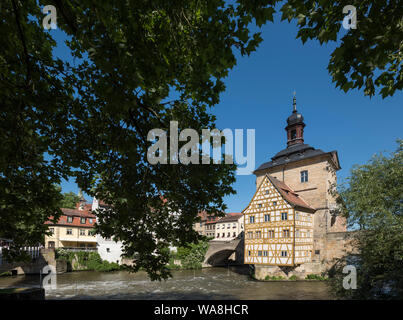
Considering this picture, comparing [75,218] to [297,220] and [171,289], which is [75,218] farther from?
[297,220]

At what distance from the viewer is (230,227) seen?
57.1 metres

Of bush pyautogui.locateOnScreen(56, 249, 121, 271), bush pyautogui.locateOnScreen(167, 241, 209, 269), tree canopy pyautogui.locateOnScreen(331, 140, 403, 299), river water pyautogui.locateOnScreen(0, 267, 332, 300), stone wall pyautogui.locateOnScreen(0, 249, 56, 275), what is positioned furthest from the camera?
bush pyautogui.locateOnScreen(167, 241, 209, 269)

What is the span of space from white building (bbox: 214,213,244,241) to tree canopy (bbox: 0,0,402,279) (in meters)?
51.7

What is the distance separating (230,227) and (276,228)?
3129cm

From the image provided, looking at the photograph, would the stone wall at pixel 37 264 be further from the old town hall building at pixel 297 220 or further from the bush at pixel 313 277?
the bush at pixel 313 277

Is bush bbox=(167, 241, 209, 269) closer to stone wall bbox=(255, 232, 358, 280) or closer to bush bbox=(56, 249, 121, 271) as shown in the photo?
bush bbox=(56, 249, 121, 271)

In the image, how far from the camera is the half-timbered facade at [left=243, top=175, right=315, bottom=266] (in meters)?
25.8

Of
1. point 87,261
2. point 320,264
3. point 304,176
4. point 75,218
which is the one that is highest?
point 304,176

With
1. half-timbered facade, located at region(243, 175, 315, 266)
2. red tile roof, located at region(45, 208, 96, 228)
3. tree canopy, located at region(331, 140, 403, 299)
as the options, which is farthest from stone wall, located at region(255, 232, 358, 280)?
red tile roof, located at region(45, 208, 96, 228)

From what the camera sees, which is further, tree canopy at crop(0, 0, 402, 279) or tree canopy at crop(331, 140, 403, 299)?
tree canopy at crop(331, 140, 403, 299)

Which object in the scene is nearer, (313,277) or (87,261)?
(313,277)

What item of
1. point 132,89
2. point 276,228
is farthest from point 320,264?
point 132,89

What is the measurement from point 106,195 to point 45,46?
146 inches
